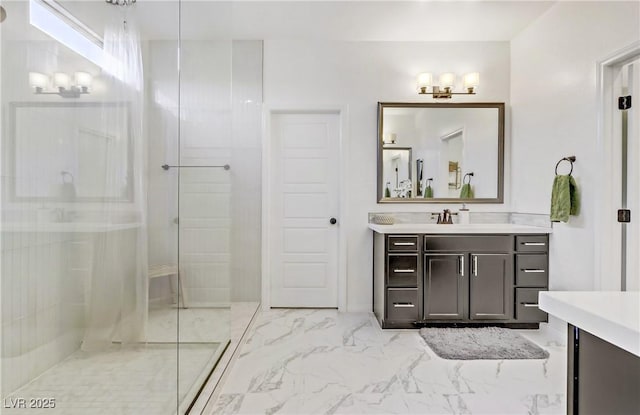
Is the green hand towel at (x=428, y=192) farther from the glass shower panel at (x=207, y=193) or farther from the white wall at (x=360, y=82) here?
the glass shower panel at (x=207, y=193)

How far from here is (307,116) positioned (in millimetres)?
3738

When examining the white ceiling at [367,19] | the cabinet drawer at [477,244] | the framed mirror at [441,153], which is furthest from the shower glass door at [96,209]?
the framed mirror at [441,153]

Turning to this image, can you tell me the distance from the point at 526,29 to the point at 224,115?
2881 millimetres

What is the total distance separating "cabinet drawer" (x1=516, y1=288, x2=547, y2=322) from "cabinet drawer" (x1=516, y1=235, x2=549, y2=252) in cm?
34

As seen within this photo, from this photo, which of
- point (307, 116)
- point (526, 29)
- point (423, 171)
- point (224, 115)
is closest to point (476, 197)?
point (423, 171)

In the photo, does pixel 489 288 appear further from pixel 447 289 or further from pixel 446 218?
pixel 446 218

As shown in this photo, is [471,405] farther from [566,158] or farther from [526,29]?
[526,29]

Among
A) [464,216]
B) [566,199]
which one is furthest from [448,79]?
[566,199]

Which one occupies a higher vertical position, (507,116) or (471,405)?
Result: (507,116)

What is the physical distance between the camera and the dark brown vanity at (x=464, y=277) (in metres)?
3.06

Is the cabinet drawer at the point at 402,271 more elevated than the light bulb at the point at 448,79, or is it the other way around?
the light bulb at the point at 448,79

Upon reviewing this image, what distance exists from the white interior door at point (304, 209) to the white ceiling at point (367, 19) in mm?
805

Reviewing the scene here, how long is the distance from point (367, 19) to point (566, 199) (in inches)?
85.3

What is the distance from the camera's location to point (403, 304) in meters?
3.08
